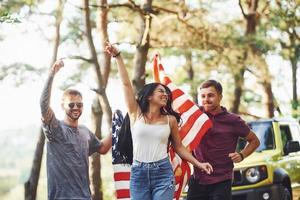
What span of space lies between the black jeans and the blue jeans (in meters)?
0.90

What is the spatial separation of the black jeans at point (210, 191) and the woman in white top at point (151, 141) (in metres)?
0.63

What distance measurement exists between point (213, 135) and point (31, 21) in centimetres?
1157

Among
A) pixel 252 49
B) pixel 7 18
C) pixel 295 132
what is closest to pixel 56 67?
pixel 7 18

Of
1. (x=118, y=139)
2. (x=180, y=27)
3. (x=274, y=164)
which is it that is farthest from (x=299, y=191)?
(x=180, y=27)

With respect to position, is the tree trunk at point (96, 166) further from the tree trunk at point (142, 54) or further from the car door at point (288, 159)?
the car door at point (288, 159)

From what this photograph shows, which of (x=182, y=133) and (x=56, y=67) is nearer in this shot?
(x=56, y=67)

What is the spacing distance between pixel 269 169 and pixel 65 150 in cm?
416

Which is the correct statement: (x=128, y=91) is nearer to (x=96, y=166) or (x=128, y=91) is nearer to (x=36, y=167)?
(x=96, y=166)

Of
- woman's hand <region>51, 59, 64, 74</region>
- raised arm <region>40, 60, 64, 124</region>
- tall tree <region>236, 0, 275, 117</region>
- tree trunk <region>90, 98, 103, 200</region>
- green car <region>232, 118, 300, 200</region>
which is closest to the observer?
raised arm <region>40, 60, 64, 124</region>

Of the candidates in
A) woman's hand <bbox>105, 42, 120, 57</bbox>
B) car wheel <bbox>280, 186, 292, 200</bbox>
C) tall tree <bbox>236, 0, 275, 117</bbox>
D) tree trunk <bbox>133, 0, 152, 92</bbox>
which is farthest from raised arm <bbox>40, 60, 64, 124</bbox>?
tall tree <bbox>236, 0, 275, 117</bbox>

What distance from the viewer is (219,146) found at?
6.32 metres

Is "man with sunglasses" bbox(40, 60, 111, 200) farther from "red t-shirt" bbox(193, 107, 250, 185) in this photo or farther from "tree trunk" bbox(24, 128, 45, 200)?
"tree trunk" bbox(24, 128, 45, 200)

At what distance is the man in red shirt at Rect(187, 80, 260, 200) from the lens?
6254 millimetres

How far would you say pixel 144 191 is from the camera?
17.8ft
